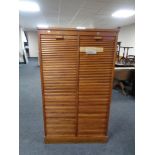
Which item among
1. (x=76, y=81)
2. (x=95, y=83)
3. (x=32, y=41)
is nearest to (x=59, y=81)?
(x=76, y=81)

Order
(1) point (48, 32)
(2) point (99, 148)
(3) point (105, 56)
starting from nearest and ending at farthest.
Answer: (1) point (48, 32)
(3) point (105, 56)
(2) point (99, 148)

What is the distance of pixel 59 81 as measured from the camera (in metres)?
2.04

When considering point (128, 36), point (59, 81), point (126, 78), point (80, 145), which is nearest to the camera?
point (59, 81)

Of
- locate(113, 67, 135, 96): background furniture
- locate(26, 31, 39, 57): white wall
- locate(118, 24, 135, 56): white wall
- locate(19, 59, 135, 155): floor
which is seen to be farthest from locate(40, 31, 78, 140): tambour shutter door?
locate(26, 31, 39, 57): white wall

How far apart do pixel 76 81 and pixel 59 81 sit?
20 centimetres

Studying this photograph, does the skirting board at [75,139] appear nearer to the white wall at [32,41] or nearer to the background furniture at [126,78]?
the background furniture at [126,78]

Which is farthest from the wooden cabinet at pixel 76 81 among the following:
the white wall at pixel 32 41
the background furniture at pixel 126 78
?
the white wall at pixel 32 41

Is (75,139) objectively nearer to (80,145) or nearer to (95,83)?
(80,145)

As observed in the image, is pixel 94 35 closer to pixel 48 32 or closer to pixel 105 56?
pixel 105 56

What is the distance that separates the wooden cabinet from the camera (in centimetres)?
193

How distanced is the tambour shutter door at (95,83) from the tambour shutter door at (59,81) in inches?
3.7
